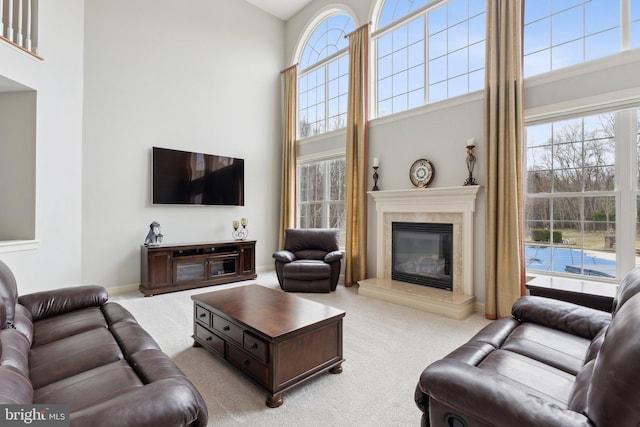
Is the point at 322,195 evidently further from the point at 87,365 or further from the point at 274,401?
the point at 87,365

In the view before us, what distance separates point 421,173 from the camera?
14.2 feet

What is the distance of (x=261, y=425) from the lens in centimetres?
177

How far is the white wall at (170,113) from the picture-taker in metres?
4.43

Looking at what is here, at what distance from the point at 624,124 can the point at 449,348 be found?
271 centimetres

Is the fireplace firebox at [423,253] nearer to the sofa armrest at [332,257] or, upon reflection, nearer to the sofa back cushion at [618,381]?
the sofa armrest at [332,257]

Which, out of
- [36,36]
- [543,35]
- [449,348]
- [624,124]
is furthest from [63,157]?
[624,124]

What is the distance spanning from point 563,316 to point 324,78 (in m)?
5.42

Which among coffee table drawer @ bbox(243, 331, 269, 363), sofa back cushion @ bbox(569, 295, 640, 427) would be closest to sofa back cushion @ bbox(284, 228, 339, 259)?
coffee table drawer @ bbox(243, 331, 269, 363)

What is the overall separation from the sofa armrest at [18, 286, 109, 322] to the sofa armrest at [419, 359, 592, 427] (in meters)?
2.51

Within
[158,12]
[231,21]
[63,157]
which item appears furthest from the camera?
[231,21]

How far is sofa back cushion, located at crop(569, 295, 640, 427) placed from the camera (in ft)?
2.80

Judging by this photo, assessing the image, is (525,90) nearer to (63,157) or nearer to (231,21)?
(231,21)

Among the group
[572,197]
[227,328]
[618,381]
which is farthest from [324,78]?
[618,381]

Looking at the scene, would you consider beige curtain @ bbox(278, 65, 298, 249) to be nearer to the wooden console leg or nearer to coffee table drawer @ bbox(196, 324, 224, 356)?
coffee table drawer @ bbox(196, 324, 224, 356)
